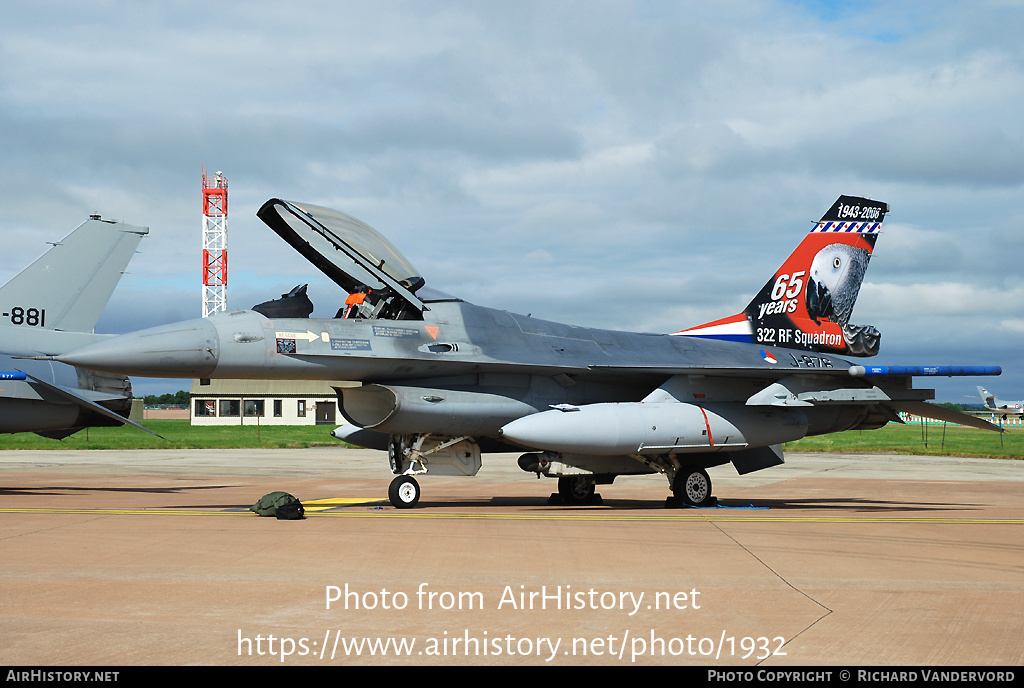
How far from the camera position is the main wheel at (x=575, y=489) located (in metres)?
14.8

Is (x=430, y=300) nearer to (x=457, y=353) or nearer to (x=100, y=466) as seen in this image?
(x=457, y=353)

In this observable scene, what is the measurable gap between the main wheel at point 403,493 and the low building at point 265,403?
51.9 m

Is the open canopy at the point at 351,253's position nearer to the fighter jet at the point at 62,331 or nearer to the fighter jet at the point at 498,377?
the fighter jet at the point at 498,377

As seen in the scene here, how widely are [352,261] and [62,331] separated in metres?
7.54

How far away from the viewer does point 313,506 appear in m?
13.7

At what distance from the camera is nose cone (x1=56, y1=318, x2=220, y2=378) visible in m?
10.6

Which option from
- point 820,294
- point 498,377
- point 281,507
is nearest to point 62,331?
point 281,507

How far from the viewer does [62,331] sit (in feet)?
55.5

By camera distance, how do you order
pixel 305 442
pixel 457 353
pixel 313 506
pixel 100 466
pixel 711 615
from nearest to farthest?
pixel 711 615 < pixel 457 353 < pixel 313 506 < pixel 100 466 < pixel 305 442

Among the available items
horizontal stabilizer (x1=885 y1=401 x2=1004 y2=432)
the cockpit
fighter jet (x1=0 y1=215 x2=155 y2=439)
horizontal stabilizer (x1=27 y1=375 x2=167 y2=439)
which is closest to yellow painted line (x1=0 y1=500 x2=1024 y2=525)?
horizontal stabilizer (x1=885 y1=401 x2=1004 y2=432)

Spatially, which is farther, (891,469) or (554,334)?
(891,469)

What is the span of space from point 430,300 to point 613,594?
7.51 metres

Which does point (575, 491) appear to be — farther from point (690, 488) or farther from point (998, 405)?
point (998, 405)
